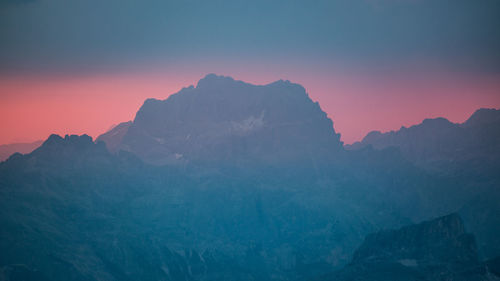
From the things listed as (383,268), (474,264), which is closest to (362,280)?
(383,268)

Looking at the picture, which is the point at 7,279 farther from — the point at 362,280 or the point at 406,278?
the point at 406,278

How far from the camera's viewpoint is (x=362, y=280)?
603 ft

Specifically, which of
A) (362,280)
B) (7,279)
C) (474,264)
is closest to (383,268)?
(362,280)

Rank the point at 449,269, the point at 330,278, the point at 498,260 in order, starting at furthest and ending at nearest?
the point at 330,278 < the point at 449,269 < the point at 498,260

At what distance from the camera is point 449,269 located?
18362 centimetres

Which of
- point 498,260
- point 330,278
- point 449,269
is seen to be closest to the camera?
point 498,260

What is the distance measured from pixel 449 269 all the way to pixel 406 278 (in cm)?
1931

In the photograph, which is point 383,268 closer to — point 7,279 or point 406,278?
point 406,278

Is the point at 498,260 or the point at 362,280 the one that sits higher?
the point at 498,260

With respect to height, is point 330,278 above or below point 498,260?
below

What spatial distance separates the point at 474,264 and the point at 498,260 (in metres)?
20.8

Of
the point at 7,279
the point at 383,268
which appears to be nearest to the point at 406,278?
the point at 383,268

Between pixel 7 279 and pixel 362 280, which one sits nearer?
pixel 362 280

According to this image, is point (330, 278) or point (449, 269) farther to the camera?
point (330, 278)
